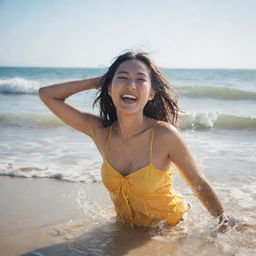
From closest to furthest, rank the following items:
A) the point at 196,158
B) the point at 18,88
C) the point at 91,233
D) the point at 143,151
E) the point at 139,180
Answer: the point at 139,180, the point at 143,151, the point at 91,233, the point at 196,158, the point at 18,88

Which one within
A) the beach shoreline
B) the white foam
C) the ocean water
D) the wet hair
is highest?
the wet hair

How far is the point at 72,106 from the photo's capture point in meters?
3.96

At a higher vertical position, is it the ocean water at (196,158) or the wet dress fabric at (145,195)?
the wet dress fabric at (145,195)

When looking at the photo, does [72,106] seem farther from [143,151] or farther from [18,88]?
[18,88]

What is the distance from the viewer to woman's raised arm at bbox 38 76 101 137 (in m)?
3.89

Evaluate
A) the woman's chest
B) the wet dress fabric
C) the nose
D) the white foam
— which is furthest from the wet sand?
the white foam

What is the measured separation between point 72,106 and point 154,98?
86cm

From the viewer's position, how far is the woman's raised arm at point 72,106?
3887mm

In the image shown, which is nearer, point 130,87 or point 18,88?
point 130,87

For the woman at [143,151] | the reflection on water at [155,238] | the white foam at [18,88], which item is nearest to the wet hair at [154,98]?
the woman at [143,151]

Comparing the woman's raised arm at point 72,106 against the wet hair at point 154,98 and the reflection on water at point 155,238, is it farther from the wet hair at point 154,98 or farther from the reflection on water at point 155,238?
the reflection on water at point 155,238

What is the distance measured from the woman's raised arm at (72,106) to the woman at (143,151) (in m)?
0.07

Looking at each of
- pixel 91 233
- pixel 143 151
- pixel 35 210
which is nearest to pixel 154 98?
pixel 143 151

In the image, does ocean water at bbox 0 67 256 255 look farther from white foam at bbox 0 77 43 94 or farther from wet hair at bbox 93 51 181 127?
white foam at bbox 0 77 43 94
